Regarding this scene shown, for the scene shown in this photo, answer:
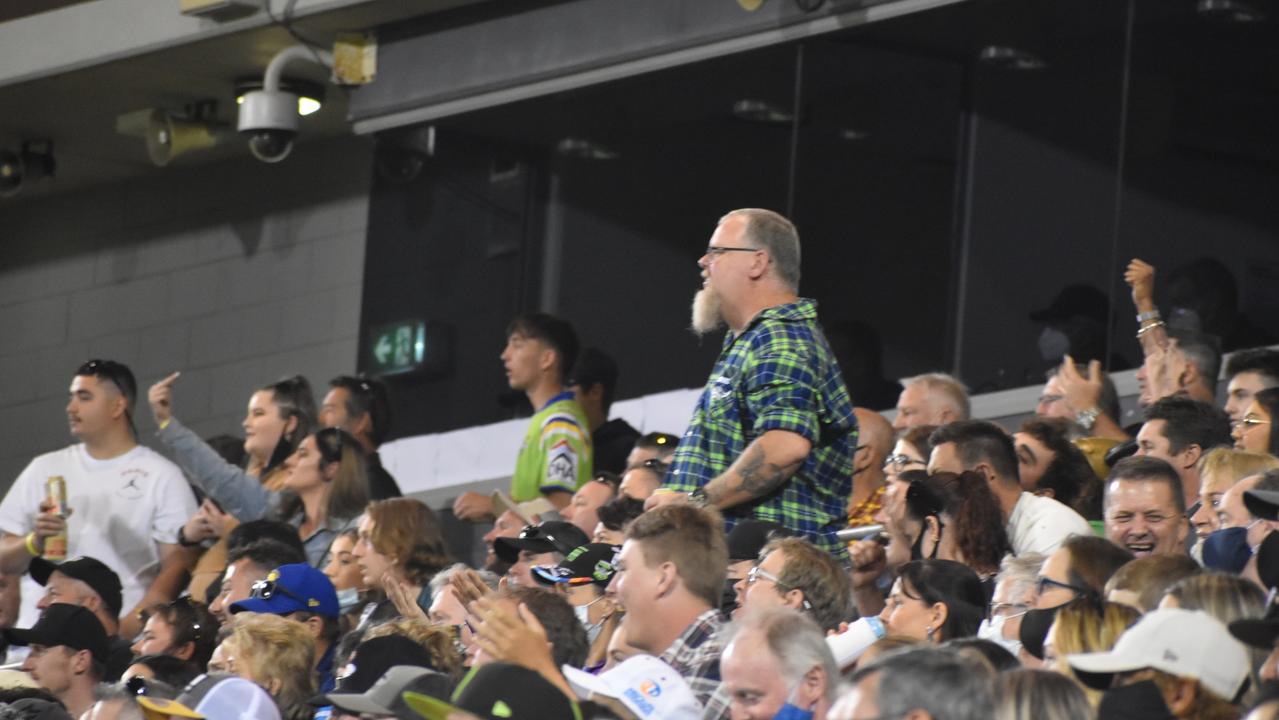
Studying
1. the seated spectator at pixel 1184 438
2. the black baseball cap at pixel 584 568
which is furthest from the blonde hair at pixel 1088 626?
the seated spectator at pixel 1184 438

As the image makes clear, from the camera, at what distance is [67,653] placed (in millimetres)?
7289

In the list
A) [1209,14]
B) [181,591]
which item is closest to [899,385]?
[1209,14]

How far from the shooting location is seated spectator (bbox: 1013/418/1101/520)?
6.97 metres

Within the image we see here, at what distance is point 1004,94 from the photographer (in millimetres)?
9727

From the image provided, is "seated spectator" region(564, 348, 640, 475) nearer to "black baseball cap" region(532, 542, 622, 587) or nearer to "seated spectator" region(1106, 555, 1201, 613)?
"black baseball cap" region(532, 542, 622, 587)

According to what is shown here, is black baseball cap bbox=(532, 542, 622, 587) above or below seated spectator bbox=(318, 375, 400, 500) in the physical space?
below

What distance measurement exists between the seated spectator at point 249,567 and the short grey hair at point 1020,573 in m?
2.69

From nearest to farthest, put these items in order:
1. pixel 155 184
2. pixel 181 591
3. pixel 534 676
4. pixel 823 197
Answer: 1. pixel 534 676
2. pixel 181 591
3. pixel 823 197
4. pixel 155 184

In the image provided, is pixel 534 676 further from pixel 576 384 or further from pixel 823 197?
pixel 823 197

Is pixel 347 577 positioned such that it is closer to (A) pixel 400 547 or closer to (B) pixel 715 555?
(A) pixel 400 547

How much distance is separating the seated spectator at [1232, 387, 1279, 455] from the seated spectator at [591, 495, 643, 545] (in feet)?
5.83

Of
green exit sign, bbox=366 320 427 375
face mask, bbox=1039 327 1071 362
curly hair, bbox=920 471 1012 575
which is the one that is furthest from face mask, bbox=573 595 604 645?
green exit sign, bbox=366 320 427 375

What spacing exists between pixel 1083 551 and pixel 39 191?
10181mm

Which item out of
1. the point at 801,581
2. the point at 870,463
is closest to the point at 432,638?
the point at 801,581
